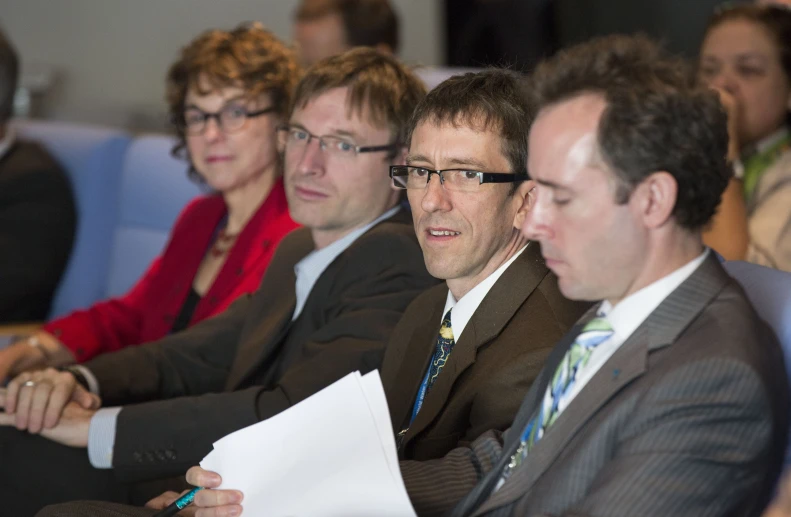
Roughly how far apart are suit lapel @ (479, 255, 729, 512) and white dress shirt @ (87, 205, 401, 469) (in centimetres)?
99

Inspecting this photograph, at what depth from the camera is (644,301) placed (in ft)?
4.09

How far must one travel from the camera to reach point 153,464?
79.2 inches

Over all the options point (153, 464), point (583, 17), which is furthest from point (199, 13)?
point (153, 464)

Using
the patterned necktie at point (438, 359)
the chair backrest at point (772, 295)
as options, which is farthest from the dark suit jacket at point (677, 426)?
the patterned necktie at point (438, 359)

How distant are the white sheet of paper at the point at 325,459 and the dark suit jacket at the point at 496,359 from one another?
0.25 metres

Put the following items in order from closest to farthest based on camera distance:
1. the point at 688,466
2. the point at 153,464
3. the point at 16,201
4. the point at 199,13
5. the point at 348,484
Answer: the point at 688,466, the point at 348,484, the point at 153,464, the point at 16,201, the point at 199,13

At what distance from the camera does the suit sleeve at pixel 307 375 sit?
1977 mm

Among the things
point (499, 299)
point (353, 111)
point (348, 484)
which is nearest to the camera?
point (348, 484)

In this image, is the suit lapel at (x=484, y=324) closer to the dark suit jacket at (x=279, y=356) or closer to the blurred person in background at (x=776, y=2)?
the dark suit jacket at (x=279, y=356)

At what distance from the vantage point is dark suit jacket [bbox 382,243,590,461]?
1577 millimetres

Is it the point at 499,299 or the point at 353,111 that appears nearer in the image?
the point at 499,299

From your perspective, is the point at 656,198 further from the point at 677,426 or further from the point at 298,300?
the point at 298,300

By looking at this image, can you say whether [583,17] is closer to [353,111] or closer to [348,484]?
[353,111]

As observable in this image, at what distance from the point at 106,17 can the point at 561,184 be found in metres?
4.76
